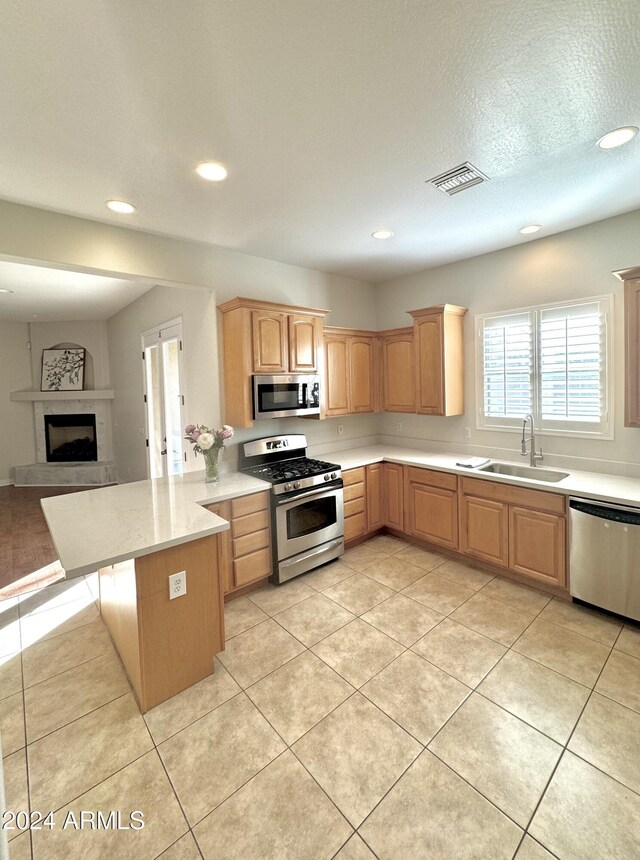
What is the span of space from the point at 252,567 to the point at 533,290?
3.39 metres

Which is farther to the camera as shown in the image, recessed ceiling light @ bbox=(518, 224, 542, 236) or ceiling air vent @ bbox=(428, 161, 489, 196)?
recessed ceiling light @ bbox=(518, 224, 542, 236)

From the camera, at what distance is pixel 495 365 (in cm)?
376

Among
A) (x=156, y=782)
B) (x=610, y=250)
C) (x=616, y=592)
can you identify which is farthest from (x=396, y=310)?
(x=156, y=782)

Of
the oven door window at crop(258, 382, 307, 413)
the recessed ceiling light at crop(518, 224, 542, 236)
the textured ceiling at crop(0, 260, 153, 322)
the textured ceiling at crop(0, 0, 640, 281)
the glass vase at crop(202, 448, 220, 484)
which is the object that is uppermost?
the textured ceiling at crop(0, 260, 153, 322)

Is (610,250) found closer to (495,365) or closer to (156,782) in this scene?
(495,365)

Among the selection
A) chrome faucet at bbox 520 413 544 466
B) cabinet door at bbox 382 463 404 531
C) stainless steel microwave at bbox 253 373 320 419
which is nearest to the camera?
stainless steel microwave at bbox 253 373 320 419

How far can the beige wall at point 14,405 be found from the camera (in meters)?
6.89

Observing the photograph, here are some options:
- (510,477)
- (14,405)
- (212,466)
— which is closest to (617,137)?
Answer: (510,477)

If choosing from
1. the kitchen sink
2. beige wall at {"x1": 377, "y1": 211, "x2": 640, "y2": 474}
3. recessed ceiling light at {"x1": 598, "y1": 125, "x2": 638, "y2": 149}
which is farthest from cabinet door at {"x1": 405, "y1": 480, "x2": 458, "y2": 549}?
recessed ceiling light at {"x1": 598, "y1": 125, "x2": 638, "y2": 149}

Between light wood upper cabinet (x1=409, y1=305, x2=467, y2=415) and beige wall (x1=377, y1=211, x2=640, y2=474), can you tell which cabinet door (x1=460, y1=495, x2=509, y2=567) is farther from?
light wood upper cabinet (x1=409, y1=305, x2=467, y2=415)

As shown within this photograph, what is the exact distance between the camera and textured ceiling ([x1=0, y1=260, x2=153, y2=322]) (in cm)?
426

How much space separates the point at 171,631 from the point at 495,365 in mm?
3483

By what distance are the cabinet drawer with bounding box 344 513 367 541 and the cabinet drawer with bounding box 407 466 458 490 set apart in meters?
0.64

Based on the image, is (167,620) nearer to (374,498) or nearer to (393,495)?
(374,498)
